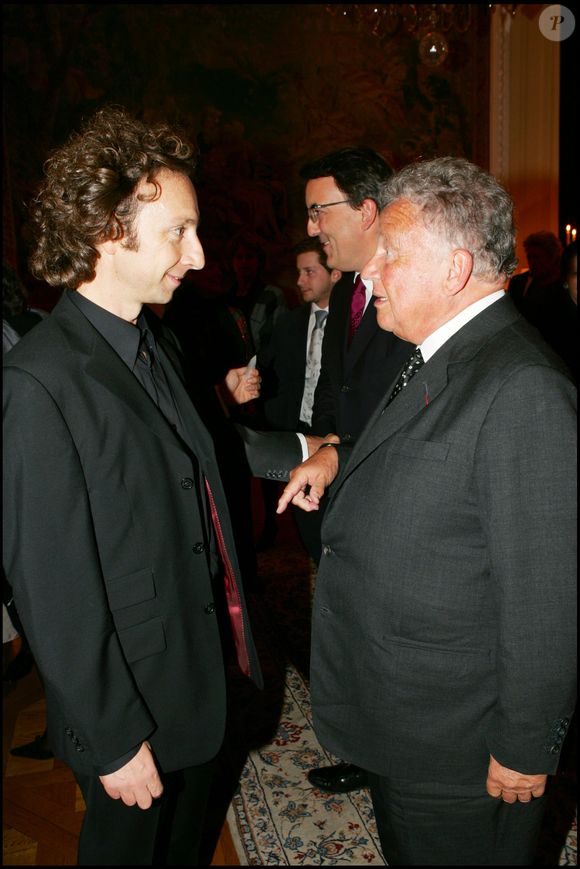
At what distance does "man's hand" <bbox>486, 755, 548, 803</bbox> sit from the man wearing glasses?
1.38 meters

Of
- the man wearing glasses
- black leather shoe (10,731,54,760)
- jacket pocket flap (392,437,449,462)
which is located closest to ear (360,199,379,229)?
the man wearing glasses

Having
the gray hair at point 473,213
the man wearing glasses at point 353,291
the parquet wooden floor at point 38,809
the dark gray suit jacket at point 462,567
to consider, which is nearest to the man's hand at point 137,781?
the dark gray suit jacket at point 462,567

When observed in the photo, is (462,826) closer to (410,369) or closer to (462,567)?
(462,567)

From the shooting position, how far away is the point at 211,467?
5.82 feet

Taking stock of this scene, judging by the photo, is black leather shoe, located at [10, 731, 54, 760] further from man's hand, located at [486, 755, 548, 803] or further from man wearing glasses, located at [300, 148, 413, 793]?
man's hand, located at [486, 755, 548, 803]

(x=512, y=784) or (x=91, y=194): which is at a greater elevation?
(x=91, y=194)

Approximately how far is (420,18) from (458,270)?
23.1ft

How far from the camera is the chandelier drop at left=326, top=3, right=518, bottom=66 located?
668cm

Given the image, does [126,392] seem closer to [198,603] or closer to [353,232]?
[198,603]

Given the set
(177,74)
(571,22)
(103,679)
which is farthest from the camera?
(177,74)

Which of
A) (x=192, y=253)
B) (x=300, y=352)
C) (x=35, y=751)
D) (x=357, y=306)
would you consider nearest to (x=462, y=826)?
(x=192, y=253)

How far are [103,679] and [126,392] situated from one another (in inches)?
24.3

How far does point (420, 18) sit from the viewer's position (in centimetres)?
715

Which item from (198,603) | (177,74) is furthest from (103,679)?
(177,74)
